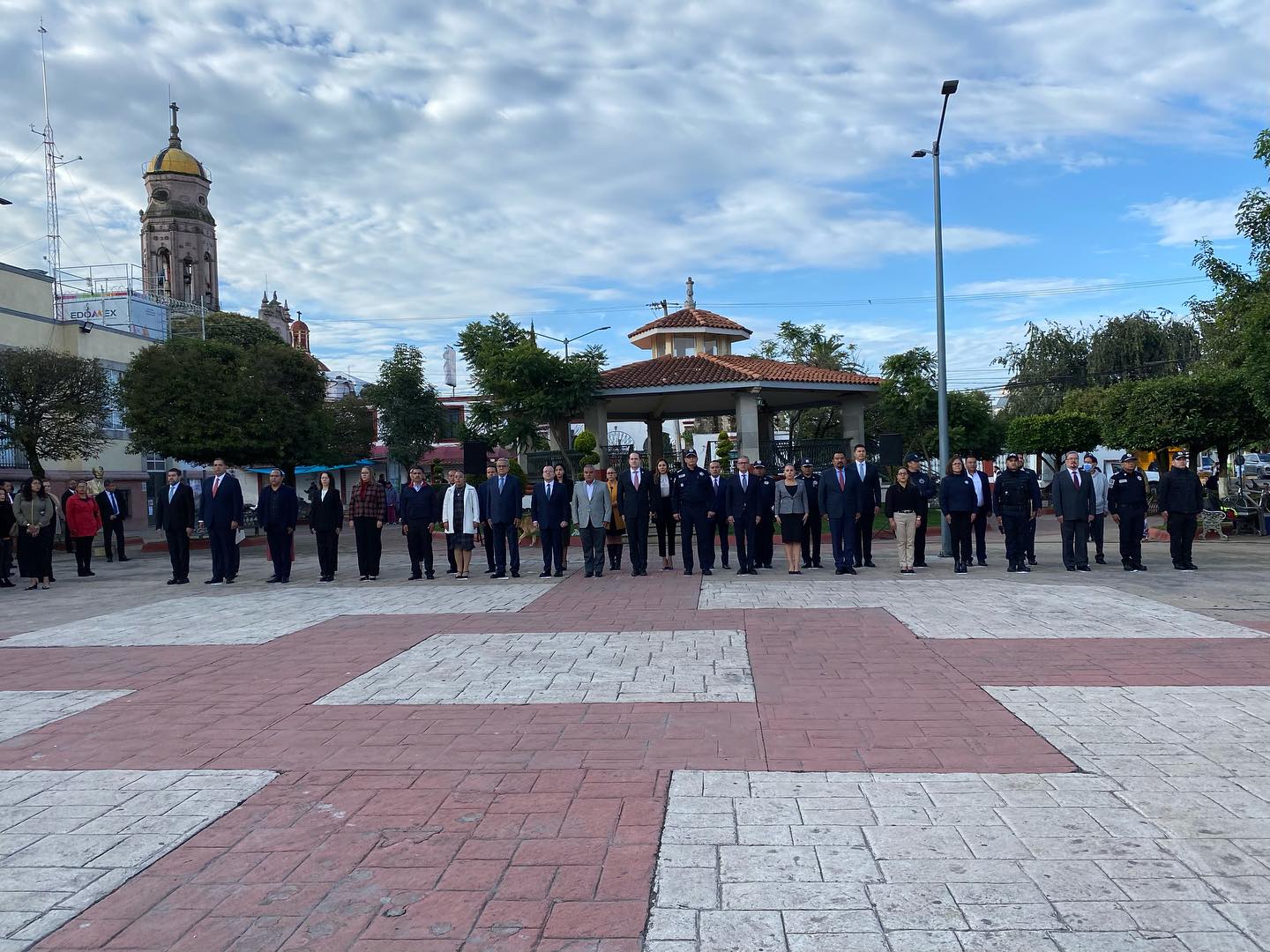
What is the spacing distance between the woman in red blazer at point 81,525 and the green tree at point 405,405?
1142 inches

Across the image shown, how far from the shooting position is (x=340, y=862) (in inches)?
154

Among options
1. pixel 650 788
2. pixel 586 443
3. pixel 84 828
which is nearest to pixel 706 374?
pixel 586 443

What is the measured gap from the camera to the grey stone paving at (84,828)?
11.8 feet

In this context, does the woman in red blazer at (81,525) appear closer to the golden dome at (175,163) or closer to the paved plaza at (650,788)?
the paved plaza at (650,788)

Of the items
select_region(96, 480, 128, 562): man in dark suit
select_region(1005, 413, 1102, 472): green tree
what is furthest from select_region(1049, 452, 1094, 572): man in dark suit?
select_region(1005, 413, 1102, 472): green tree

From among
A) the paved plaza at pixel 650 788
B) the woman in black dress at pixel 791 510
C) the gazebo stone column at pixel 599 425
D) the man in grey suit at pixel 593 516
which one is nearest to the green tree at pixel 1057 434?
the gazebo stone column at pixel 599 425

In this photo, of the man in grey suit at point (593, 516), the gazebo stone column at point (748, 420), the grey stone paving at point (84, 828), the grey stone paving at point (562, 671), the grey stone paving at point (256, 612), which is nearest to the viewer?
the grey stone paving at point (84, 828)

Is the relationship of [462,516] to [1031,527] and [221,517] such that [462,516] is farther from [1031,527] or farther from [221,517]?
[1031,527]

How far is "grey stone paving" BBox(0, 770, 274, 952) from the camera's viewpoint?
3594 mm

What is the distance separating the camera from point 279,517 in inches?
594

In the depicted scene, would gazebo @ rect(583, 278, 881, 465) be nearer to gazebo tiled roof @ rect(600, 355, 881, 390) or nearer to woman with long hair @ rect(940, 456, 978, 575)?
gazebo tiled roof @ rect(600, 355, 881, 390)

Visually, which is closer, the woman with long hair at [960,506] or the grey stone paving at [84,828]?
the grey stone paving at [84,828]

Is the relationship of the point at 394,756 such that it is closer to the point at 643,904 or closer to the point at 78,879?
the point at 78,879

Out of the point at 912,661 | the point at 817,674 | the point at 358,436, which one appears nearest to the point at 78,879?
the point at 817,674
